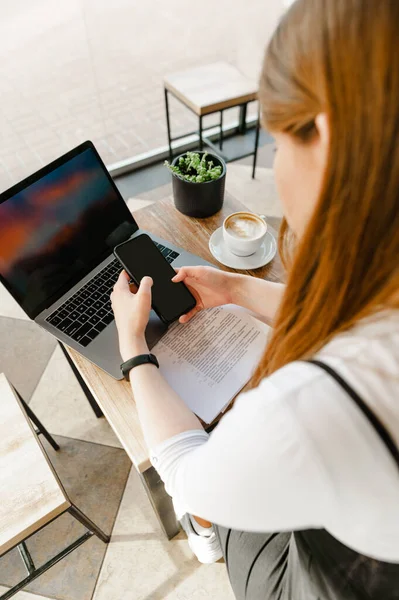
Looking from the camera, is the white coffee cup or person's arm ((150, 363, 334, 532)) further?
the white coffee cup

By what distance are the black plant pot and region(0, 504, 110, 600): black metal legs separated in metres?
0.77

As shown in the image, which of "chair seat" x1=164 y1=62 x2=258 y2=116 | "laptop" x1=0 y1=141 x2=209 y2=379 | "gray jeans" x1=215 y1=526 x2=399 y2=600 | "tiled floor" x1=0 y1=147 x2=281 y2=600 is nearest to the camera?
"gray jeans" x1=215 y1=526 x2=399 y2=600

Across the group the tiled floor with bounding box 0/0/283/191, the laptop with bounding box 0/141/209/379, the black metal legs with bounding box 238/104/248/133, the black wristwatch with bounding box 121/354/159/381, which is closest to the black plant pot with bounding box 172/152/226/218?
the laptop with bounding box 0/141/209/379

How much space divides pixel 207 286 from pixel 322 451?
506 millimetres

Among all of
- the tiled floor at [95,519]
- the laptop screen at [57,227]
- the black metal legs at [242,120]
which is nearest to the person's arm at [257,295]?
the laptop screen at [57,227]

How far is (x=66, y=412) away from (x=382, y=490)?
1312mm

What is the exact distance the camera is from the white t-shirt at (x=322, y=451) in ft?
1.31

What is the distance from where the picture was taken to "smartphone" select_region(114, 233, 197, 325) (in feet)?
2.74

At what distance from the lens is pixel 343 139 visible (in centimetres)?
39

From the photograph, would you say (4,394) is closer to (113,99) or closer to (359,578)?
(359,578)

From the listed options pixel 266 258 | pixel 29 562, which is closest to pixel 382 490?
pixel 266 258

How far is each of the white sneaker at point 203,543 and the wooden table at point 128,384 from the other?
0.06 meters

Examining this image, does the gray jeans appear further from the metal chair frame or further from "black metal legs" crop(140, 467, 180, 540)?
the metal chair frame

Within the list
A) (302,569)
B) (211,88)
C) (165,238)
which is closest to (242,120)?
(211,88)
